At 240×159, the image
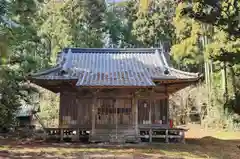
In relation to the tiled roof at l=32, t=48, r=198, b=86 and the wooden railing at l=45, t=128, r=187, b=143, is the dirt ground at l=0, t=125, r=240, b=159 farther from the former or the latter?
the tiled roof at l=32, t=48, r=198, b=86

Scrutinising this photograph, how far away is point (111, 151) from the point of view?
13.0 meters

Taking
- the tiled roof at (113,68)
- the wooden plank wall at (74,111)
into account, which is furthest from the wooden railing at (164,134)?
the wooden plank wall at (74,111)

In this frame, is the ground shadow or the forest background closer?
the forest background

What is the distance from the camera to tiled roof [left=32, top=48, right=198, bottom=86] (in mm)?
15218

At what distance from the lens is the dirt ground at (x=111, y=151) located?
38.4 feet

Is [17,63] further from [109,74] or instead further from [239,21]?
[239,21]

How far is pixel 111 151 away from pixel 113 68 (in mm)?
5301

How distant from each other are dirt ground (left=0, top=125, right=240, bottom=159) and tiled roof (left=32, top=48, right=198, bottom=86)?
8.47 ft

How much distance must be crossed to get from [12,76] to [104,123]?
516cm

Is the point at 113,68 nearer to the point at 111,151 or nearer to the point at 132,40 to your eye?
the point at 111,151

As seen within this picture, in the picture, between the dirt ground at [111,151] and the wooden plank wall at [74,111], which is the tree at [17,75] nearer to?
the wooden plank wall at [74,111]

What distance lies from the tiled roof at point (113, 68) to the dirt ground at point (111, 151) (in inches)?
102

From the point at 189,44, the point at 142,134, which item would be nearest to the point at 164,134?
the point at 142,134

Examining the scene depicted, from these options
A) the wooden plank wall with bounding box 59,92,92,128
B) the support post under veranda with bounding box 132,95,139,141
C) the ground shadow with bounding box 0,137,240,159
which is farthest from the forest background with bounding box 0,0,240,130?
the support post under veranda with bounding box 132,95,139,141
